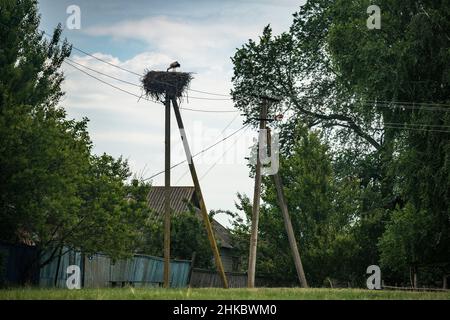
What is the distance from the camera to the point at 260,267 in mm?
39531

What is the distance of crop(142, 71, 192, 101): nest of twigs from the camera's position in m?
28.6

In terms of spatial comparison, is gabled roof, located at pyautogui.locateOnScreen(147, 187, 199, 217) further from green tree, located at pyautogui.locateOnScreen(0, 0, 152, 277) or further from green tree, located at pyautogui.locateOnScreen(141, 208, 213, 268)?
green tree, located at pyautogui.locateOnScreen(0, 0, 152, 277)

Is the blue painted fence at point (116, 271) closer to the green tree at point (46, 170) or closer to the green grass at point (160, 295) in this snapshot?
the green tree at point (46, 170)

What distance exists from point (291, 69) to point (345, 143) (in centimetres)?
540

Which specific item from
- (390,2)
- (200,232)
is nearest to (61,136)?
(390,2)

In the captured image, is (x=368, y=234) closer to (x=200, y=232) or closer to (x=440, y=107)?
(x=200, y=232)

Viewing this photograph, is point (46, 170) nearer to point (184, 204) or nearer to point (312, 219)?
point (312, 219)

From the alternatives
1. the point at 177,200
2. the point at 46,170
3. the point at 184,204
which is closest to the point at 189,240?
the point at 184,204

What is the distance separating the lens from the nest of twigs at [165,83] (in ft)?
93.9

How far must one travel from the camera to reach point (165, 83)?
28531 millimetres

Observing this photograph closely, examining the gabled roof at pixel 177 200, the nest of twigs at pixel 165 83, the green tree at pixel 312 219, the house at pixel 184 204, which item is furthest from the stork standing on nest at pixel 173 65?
the gabled roof at pixel 177 200

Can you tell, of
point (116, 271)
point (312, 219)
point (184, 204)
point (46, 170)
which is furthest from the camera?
point (184, 204)

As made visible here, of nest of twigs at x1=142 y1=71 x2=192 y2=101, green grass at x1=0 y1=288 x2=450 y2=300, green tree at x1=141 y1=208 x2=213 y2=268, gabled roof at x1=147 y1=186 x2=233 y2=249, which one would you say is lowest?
green grass at x1=0 y1=288 x2=450 y2=300

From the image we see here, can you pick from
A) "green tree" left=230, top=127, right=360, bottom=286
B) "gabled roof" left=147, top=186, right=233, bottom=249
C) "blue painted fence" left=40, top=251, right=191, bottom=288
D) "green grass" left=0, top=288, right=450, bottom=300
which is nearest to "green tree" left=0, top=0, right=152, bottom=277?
"blue painted fence" left=40, top=251, right=191, bottom=288
